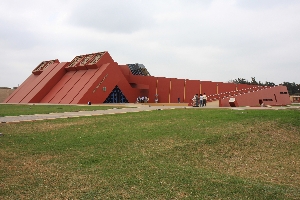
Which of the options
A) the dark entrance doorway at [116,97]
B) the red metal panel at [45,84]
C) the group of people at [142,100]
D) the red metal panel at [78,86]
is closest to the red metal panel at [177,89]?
the group of people at [142,100]

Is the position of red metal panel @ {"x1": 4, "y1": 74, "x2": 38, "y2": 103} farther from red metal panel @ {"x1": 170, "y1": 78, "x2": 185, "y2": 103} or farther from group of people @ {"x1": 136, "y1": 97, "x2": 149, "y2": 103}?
red metal panel @ {"x1": 170, "y1": 78, "x2": 185, "y2": 103}

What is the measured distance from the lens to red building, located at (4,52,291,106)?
35094mm

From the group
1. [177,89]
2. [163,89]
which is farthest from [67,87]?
[177,89]

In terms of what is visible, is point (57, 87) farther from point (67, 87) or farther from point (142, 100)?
point (142, 100)

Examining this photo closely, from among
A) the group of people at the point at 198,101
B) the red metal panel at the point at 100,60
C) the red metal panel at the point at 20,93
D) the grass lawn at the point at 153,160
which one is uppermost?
the red metal panel at the point at 100,60

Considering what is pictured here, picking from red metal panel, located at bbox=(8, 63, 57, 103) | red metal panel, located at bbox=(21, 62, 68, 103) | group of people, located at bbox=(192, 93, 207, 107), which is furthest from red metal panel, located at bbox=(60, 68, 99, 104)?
group of people, located at bbox=(192, 93, 207, 107)

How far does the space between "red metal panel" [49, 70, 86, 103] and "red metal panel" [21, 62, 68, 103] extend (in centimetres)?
280

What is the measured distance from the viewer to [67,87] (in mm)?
38875

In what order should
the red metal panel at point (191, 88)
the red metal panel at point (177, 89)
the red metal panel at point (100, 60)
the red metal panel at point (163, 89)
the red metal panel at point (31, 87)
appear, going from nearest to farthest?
the red metal panel at point (100, 60) → the red metal panel at point (163, 89) → the red metal panel at point (31, 87) → the red metal panel at point (177, 89) → the red metal panel at point (191, 88)

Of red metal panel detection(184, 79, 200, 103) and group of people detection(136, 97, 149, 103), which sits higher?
red metal panel detection(184, 79, 200, 103)

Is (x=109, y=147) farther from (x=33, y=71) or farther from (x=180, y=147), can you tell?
(x=33, y=71)

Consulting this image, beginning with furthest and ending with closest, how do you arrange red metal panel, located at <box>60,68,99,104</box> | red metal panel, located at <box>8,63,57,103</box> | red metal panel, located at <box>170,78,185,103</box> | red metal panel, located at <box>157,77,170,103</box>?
red metal panel, located at <box>170,78,185,103</box>, red metal panel, located at <box>8,63,57,103</box>, red metal panel, located at <box>157,77,170,103</box>, red metal panel, located at <box>60,68,99,104</box>

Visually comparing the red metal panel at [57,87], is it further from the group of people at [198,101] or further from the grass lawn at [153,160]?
the grass lawn at [153,160]

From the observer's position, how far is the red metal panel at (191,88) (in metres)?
44.5
